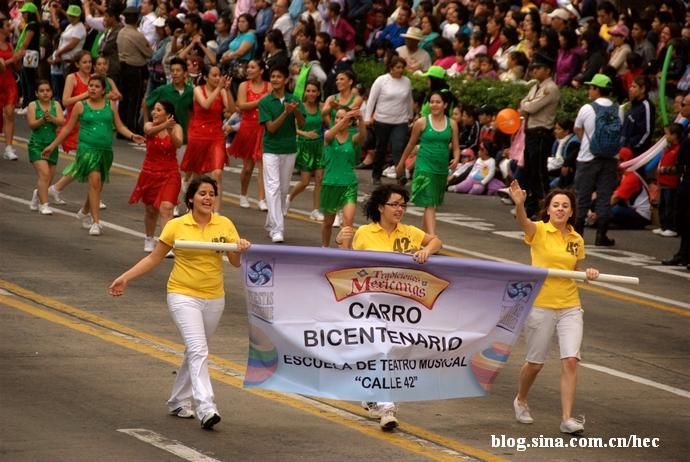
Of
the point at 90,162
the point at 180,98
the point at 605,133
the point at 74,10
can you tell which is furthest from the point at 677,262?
the point at 74,10

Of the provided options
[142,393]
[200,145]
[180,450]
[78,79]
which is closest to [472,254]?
[200,145]

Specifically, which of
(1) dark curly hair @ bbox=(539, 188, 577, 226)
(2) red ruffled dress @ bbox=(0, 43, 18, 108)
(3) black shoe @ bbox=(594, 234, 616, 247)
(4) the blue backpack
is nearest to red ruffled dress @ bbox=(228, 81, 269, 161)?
(4) the blue backpack

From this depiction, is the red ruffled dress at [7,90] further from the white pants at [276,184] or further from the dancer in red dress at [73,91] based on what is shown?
the white pants at [276,184]

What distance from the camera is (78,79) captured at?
21672mm

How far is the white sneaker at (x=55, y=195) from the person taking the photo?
22.5 m

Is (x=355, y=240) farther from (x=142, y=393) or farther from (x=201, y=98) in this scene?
(x=201, y=98)

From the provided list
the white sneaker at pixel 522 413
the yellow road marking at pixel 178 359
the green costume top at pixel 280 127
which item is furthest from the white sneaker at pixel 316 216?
the white sneaker at pixel 522 413

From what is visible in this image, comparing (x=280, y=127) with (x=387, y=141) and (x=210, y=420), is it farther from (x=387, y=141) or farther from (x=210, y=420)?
(x=210, y=420)

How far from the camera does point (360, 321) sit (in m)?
11.7

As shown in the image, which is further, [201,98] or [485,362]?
[201,98]

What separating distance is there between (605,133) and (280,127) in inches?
164

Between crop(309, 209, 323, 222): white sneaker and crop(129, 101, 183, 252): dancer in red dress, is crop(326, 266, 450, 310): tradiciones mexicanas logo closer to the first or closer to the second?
crop(129, 101, 183, 252): dancer in red dress

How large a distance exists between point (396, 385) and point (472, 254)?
9099mm

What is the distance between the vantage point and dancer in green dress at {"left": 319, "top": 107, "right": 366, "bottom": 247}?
62.7ft
